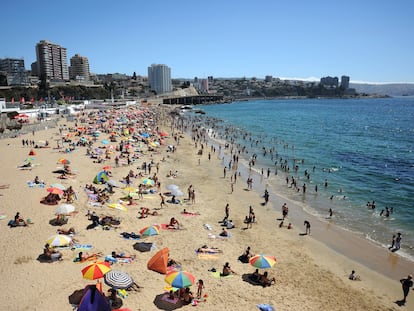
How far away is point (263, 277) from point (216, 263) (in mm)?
1974

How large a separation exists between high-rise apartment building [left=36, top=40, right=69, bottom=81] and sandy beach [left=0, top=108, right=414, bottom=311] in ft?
519

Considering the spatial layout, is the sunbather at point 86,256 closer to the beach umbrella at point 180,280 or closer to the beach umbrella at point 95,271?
the beach umbrella at point 95,271

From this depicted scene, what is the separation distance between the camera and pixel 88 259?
37.8 feet

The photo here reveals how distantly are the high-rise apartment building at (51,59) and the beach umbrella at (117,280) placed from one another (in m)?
166

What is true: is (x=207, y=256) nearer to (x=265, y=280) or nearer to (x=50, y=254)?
(x=265, y=280)

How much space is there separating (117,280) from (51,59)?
184337 mm

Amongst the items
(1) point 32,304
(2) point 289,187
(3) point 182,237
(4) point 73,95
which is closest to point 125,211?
(3) point 182,237

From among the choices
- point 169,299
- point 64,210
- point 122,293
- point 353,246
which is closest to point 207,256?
point 169,299

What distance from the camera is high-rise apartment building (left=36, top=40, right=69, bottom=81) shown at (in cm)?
16238

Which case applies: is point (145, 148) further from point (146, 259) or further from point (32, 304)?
point (32, 304)

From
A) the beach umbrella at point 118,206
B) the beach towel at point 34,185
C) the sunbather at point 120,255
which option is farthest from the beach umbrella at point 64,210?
the beach towel at point 34,185

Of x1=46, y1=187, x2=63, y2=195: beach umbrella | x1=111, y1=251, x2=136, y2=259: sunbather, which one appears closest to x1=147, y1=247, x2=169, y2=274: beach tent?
x1=111, y1=251, x2=136, y2=259: sunbather

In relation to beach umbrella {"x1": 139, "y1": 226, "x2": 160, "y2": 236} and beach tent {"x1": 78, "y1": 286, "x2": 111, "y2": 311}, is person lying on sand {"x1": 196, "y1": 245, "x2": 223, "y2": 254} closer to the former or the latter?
beach umbrella {"x1": 139, "y1": 226, "x2": 160, "y2": 236}

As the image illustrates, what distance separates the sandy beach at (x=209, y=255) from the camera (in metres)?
10.1
